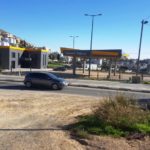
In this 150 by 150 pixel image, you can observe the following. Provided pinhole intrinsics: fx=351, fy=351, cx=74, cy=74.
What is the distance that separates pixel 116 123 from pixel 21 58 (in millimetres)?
74838

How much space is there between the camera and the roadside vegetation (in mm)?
11289

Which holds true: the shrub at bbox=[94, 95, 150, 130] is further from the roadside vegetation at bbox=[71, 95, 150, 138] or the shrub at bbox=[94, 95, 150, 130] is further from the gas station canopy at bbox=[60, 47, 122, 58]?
the gas station canopy at bbox=[60, 47, 122, 58]

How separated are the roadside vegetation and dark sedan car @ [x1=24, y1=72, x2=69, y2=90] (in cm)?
1905

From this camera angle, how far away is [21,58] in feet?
280

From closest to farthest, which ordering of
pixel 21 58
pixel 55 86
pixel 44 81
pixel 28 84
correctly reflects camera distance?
pixel 55 86 < pixel 44 81 < pixel 28 84 < pixel 21 58

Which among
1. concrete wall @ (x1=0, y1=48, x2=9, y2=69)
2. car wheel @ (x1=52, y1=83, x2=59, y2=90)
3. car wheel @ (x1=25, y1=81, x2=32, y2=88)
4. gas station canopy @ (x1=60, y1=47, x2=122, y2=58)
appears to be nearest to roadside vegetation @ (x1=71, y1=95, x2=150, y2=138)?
car wheel @ (x1=52, y1=83, x2=59, y2=90)

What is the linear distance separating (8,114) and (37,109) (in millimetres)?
2508

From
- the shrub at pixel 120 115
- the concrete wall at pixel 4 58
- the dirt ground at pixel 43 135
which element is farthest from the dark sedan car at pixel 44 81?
the concrete wall at pixel 4 58

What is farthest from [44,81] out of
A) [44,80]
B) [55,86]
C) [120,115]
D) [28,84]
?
[120,115]

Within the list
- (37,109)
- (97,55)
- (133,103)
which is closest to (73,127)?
(133,103)

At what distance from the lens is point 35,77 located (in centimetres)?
3356

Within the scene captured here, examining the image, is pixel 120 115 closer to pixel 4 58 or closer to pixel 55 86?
pixel 55 86

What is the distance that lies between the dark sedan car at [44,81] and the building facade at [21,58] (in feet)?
145

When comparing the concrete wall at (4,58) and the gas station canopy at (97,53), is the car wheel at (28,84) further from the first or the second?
the concrete wall at (4,58)
